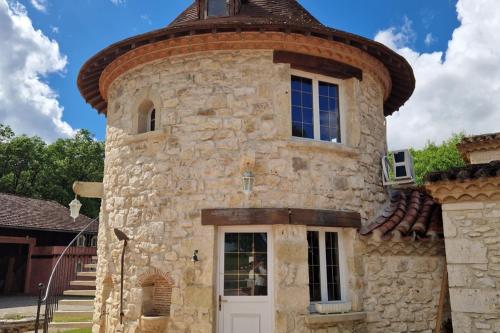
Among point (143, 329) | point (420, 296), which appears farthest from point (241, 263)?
point (420, 296)

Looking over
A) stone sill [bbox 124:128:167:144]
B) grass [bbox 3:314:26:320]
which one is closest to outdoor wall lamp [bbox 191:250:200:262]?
stone sill [bbox 124:128:167:144]

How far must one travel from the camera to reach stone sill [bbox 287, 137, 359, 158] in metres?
7.55

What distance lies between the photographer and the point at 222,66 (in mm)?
A: 7914

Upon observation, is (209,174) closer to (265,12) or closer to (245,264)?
(245,264)

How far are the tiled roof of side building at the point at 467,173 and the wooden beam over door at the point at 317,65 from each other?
276 cm

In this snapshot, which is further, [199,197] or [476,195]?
[199,197]

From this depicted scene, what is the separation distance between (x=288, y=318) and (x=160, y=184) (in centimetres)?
326

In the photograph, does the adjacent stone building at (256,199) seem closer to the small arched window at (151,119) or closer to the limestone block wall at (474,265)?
the small arched window at (151,119)

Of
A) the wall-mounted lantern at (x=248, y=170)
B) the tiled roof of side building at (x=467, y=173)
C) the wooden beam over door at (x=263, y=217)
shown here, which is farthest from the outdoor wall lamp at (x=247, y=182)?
the tiled roof of side building at (x=467, y=173)

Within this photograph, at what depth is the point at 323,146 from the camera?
304 inches

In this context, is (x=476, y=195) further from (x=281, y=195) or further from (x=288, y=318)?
(x=288, y=318)

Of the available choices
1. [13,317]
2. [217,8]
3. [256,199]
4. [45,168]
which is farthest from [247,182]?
[45,168]

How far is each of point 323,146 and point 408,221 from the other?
2144 millimetres

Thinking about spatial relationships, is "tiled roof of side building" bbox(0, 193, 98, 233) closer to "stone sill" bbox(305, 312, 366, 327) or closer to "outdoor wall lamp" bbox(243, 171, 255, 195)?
"outdoor wall lamp" bbox(243, 171, 255, 195)
